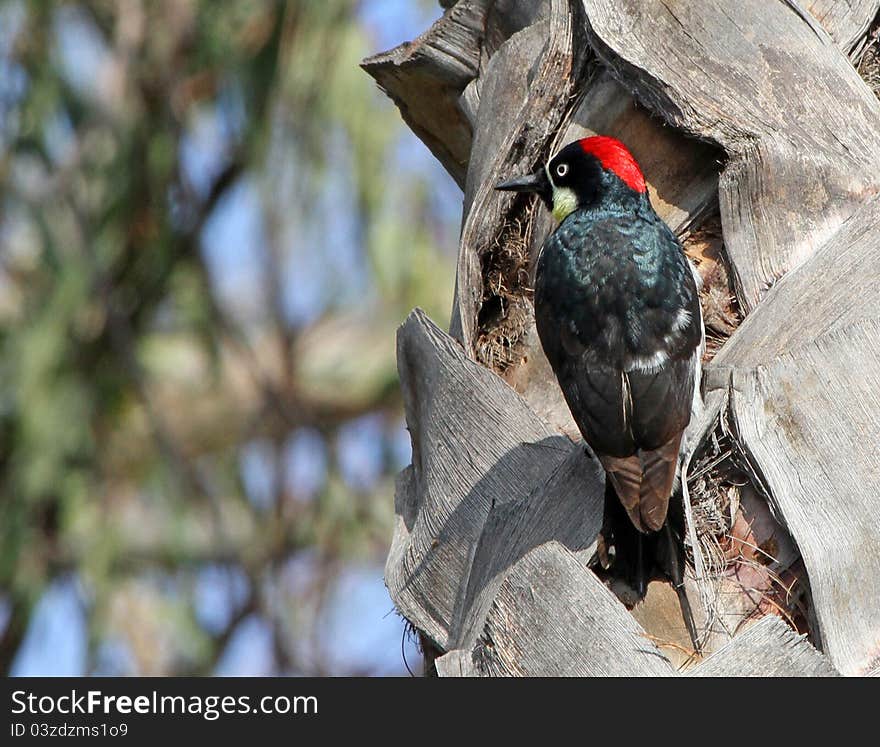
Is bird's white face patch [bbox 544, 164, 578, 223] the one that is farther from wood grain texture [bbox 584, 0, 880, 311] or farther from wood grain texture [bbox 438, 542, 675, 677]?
wood grain texture [bbox 438, 542, 675, 677]

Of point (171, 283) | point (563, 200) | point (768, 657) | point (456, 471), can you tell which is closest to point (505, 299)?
point (563, 200)

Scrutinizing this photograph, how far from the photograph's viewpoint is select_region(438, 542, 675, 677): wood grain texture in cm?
206

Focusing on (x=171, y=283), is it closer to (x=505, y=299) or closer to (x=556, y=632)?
(x=505, y=299)

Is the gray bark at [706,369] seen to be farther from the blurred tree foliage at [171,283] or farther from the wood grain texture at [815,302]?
the blurred tree foliage at [171,283]

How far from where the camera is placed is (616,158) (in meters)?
2.61

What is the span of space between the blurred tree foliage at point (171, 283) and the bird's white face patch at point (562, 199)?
177 centimetres

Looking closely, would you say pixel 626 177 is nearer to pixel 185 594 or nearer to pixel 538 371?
pixel 538 371

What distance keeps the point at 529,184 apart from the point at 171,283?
2.19 meters

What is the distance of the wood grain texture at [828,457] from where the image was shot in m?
2.10

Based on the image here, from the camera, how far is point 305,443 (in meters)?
4.79

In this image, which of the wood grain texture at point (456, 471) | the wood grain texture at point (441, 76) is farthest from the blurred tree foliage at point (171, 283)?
the wood grain texture at point (456, 471)

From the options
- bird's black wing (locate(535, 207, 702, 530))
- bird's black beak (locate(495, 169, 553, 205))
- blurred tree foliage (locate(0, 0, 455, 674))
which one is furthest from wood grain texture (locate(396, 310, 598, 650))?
blurred tree foliage (locate(0, 0, 455, 674))

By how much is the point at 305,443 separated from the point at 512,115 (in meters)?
2.24
